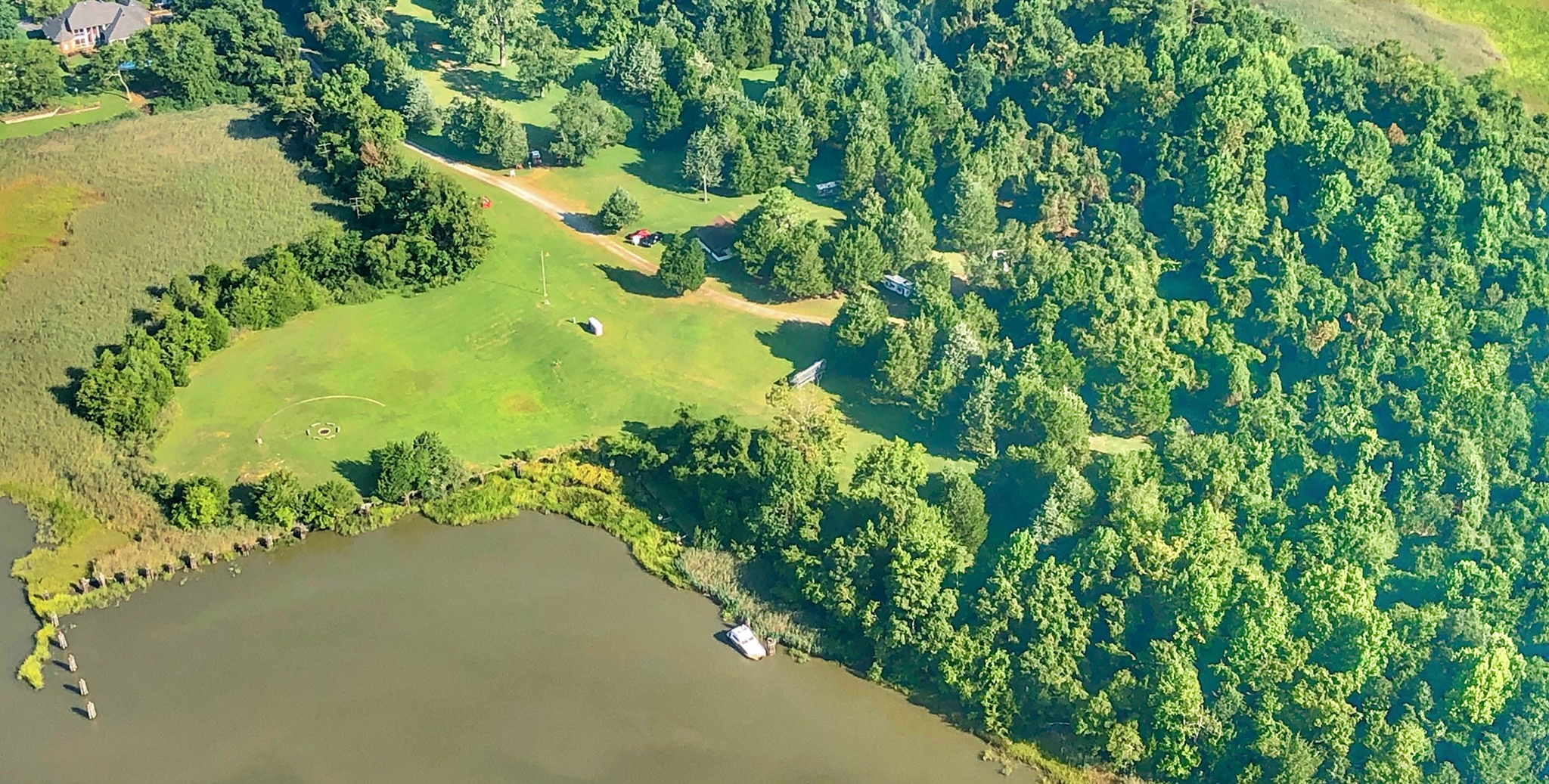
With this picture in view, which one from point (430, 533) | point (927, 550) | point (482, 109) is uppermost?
point (482, 109)

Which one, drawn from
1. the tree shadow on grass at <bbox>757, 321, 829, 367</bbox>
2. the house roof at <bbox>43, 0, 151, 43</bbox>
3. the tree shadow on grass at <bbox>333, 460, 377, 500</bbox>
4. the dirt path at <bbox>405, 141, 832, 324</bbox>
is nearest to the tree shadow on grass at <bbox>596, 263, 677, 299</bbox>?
the dirt path at <bbox>405, 141, 832, 324</bbox>

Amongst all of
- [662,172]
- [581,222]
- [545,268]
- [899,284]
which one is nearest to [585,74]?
[662,172]

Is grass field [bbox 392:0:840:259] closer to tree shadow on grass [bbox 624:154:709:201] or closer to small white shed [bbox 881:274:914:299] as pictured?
tree shadow on grass [bbox 624:154:709:201]

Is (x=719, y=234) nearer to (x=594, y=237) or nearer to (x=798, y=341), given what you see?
(x=594, y=237)

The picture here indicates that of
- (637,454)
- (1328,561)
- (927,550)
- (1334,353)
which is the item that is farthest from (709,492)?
(1334,353)

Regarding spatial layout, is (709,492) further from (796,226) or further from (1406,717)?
(1406,717)
